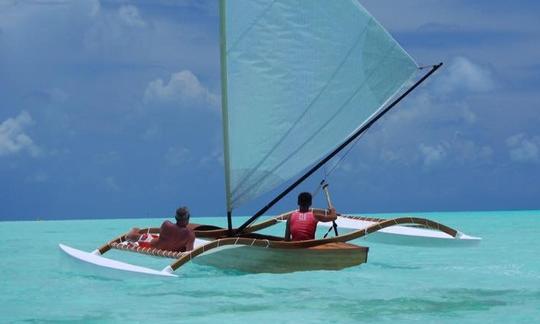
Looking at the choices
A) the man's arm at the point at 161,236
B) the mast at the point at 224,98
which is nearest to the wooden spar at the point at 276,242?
the man's arm at the point at 161,236

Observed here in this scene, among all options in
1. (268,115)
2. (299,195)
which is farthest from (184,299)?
(268,115)

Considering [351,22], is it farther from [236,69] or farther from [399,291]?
[399,291]

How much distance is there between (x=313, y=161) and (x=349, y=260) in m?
1.72

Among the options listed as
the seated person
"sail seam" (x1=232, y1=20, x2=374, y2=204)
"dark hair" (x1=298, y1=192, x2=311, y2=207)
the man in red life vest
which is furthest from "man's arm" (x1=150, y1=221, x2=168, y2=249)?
"dark hair" (x1=298, y1=192, x2=311, y2=207)

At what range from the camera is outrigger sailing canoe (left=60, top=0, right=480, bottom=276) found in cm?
1232

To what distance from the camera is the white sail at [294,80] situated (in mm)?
12383

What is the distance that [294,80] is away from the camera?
41.5 ft

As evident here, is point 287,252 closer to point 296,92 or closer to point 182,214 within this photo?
point 182,214

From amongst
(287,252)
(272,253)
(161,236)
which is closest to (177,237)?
(161,236)

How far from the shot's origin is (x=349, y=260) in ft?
38.9

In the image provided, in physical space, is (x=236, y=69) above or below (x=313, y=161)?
above

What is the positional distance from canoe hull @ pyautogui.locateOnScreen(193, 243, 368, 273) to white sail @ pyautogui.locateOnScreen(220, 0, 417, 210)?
1.02 m

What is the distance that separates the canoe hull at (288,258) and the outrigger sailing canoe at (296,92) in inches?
0.8

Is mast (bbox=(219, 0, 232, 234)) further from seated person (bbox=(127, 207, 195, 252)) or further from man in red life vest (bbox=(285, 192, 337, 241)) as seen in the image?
man in red life vest (bbox=(285, 192, 337, 241))
